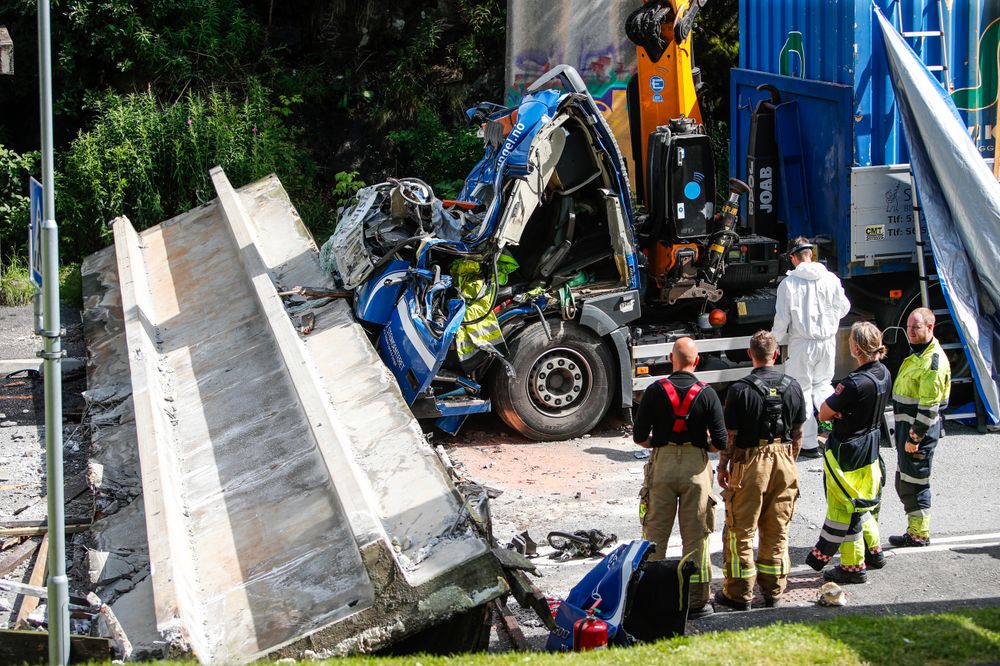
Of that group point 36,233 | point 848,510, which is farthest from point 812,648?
point 36,233

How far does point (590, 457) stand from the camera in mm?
8938

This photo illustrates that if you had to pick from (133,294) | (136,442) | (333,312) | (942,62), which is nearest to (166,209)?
(133,294)

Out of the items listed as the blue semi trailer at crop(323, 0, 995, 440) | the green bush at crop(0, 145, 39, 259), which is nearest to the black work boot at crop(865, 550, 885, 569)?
the blue semi trailer at crop(323, 0, 995, 440)

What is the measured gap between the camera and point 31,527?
23.2ft

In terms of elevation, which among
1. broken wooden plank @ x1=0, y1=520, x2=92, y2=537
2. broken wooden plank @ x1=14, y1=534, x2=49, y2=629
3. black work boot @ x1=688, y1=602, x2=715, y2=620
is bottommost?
black work boot @ x1=688, y1=602, x2=715, y2=620

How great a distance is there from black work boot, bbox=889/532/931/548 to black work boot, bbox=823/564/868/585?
22.5 inches

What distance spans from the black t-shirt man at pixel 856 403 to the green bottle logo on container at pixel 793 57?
169 inches

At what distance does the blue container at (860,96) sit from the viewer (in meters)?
9.15

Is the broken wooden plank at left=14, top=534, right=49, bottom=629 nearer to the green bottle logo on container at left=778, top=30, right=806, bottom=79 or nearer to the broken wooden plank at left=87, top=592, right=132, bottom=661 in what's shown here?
the broken wooden plank at left=87, top=592, right=132, bottom=661

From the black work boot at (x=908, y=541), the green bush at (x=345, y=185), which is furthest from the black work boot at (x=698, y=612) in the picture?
the green bush at (x=345, y=185)

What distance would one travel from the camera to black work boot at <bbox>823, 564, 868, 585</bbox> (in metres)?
6.61

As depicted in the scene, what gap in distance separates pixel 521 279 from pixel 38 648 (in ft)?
17.5

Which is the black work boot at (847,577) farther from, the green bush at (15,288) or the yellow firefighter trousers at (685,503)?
the green bush at (15,288)

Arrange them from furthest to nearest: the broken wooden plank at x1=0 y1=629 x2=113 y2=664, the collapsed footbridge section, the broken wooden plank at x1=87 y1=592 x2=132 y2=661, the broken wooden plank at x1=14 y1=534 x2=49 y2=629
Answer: the broken wooden plank at x1=14 y1=534 x2=49 y2=629, the collapsed footbridge section, the broken wooden plank at x1=87 y1=592 x2=132 y2=661, the broken wooden plank at x1=0 y1=629 x2=113 y2=664
